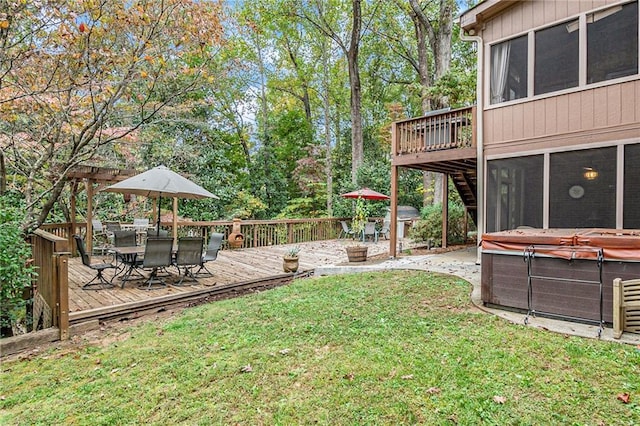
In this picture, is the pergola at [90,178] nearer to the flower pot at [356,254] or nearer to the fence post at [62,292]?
the fence post at [62,292]

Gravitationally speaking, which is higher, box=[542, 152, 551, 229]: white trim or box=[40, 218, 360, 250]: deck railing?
box=[542, 152, 551, 229]: white trim

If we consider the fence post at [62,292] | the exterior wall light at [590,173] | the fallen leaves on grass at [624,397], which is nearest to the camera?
the fallen leaves on grass at [624,397]

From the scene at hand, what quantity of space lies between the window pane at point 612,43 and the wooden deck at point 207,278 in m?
6.55

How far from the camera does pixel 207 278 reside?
728 cm

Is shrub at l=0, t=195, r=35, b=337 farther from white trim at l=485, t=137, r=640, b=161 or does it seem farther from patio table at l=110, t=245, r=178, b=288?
white trim at l=485, t=137, r=640, b=161

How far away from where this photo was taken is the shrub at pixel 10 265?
407 cm

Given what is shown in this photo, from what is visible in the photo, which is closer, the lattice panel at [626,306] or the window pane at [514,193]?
the lattice panel at [626,306]

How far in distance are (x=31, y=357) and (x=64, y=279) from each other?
0.92 meters

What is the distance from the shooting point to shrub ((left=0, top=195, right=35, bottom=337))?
13.4 feet

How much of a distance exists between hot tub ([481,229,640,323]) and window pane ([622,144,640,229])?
5.27 ft

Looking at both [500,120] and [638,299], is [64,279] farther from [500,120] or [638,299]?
[500,120]

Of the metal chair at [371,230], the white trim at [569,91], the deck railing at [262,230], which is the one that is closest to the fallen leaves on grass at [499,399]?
the white trim at [569,91]

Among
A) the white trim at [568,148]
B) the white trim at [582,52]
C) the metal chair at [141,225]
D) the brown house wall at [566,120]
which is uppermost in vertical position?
→ the white trim at [582,52]

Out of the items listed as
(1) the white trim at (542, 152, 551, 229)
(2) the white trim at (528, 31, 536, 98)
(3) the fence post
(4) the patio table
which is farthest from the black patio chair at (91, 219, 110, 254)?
(2) the white trim at (528, 31, 536, 98)
